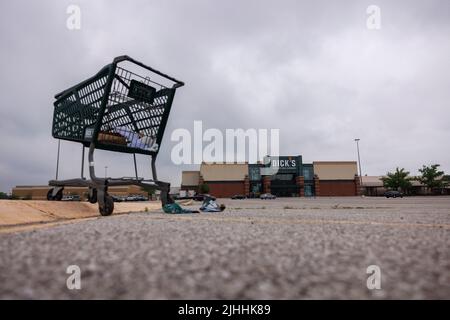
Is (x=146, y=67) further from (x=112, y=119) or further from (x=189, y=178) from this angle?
(x=189, y=178)

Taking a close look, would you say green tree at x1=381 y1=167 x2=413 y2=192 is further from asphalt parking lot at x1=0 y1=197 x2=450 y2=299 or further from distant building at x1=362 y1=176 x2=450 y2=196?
asphalt parking lot at x1=0 y1=197 x2=450 y2=299

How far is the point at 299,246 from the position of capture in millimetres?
1963

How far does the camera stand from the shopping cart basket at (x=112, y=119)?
5613 mm

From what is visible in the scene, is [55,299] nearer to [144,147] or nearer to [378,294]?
[378,294]

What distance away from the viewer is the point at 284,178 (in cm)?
5303

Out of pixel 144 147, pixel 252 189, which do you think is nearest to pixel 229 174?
pixel 252 189

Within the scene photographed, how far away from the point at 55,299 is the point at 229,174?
52687 mm

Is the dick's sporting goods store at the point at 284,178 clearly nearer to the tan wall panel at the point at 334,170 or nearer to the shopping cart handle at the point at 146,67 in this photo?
the tan wall panel at the point at 334,170

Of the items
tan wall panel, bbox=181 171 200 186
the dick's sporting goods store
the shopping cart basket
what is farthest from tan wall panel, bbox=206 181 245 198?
the shopping cart basket

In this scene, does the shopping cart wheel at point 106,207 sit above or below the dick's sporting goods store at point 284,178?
below

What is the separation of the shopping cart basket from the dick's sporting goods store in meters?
45.7

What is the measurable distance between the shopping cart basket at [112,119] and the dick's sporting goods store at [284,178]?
4567 centimetres

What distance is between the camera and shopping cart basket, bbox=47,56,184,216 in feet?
18.4

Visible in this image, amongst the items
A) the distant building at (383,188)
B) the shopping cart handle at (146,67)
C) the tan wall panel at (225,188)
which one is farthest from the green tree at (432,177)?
the shopping cart handle at (146,67)
